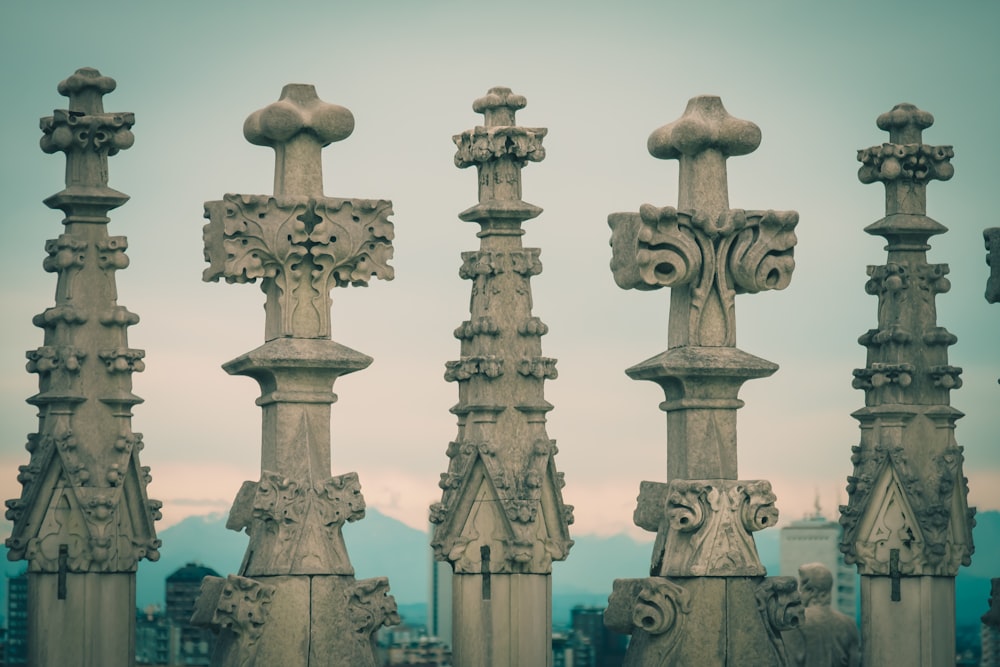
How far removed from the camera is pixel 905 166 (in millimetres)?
29953

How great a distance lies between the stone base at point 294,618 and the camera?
25953 mm

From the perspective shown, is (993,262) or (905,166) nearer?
(993,262)

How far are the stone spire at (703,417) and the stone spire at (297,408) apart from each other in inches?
96.0

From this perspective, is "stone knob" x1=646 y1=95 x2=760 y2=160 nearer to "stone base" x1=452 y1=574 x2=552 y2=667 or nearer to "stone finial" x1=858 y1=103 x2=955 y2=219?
"stone finial" x1=858 y1=103 x2=955 y2=219

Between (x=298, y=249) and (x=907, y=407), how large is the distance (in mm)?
7334

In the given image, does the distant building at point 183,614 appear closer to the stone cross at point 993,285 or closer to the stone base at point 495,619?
the stone base at point 495,619

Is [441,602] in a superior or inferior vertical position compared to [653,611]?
superior

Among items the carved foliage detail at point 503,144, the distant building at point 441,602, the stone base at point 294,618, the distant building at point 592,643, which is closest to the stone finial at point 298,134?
the carved foliage detail at point 503,144

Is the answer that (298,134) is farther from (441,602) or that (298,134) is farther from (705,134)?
(441,602)

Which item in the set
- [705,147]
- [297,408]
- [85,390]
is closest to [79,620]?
[85,390]

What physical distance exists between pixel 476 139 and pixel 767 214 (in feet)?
10.5

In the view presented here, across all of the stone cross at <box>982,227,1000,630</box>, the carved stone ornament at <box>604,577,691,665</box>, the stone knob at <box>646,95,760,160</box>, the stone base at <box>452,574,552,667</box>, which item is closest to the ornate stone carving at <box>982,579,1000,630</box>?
the stone cross at <box>982,227,1000,630</box>

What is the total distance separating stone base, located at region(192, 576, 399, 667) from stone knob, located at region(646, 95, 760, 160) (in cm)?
500

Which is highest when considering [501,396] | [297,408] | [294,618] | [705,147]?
[705,147]
